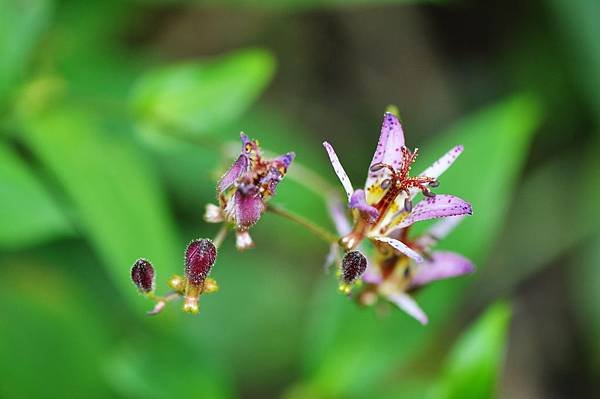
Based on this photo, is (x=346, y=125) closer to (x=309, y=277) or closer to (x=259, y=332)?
(x=309, y=277)

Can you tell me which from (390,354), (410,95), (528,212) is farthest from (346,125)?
(390,354)

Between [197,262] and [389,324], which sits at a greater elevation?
[389,324]

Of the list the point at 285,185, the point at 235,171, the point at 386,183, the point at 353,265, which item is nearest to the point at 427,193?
the point at 386,183

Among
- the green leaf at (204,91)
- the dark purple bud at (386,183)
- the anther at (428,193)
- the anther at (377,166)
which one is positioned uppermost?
the green leaf at (204,91)

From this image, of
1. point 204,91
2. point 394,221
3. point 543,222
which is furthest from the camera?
point 543,222

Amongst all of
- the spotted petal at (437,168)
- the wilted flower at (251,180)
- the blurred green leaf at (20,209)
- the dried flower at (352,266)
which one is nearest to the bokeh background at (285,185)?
the blurred green leaf at (20,209)

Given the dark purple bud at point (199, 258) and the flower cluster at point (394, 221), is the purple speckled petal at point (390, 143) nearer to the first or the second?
the flower cluster at point (394, 221)

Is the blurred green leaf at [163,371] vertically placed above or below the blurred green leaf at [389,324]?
below

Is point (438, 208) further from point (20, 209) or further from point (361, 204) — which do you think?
point (20, 209)
